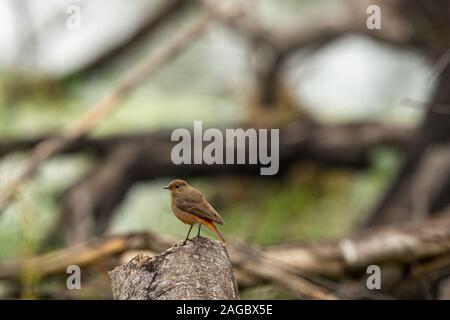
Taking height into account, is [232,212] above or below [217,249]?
above

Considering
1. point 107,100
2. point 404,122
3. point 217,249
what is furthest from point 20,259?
point 404,122

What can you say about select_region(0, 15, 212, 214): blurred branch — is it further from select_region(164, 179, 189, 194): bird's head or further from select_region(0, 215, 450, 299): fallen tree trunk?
select_region(164, 179, 189, 194): bird's head

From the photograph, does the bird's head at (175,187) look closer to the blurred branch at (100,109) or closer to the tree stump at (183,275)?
the tree stump at (183,275)

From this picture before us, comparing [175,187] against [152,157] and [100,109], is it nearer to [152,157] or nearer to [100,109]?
[100,109]

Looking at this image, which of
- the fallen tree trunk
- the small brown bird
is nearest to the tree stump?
the small brown bird
